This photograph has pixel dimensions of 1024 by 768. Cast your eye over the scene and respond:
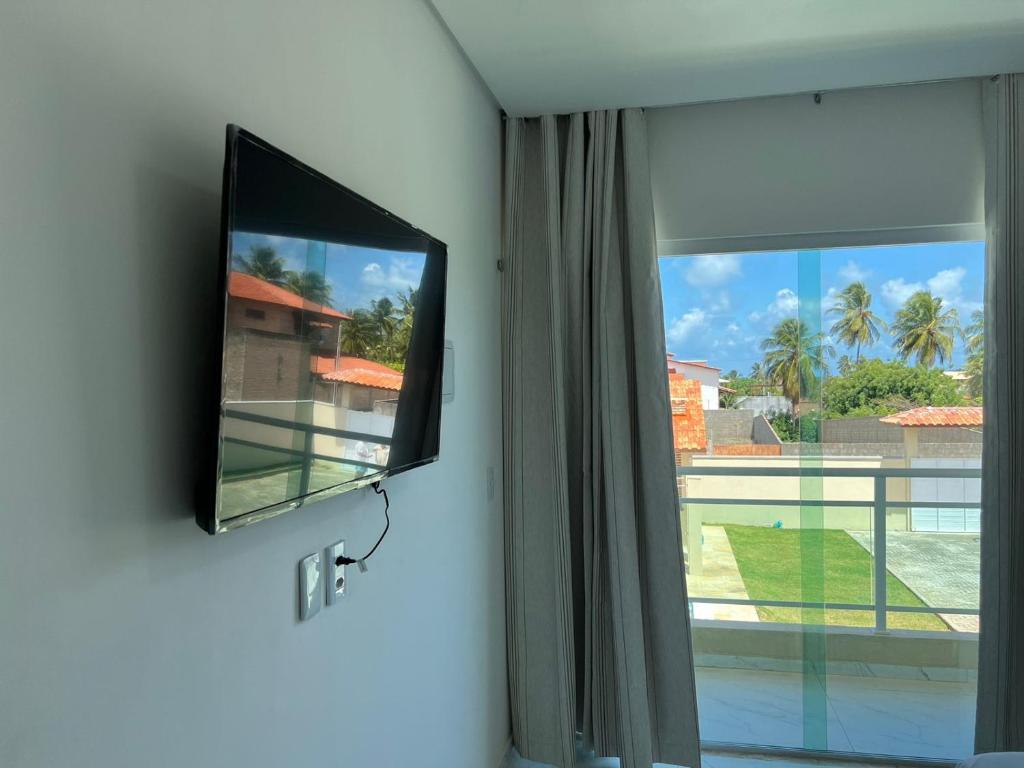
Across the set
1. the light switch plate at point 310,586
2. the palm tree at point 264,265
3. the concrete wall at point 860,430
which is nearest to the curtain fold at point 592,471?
the concrete wall at point 860,430

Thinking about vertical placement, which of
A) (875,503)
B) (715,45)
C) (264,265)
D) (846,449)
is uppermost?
(715,45)

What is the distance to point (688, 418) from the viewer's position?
9.32 feet

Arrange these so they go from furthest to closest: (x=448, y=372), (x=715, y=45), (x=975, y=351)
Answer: (x=975, y=351), (x=715, y=45), (x=448, y=372)

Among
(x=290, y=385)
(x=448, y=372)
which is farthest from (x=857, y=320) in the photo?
(x=290, y=385)

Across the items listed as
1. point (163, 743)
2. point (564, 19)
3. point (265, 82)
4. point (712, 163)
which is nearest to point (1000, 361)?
point (712, 163)

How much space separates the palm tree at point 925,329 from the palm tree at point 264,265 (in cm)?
250

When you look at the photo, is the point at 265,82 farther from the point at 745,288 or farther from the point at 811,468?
the point at 811,468

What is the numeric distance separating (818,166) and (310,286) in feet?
7.67

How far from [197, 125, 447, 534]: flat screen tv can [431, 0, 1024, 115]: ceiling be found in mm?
968

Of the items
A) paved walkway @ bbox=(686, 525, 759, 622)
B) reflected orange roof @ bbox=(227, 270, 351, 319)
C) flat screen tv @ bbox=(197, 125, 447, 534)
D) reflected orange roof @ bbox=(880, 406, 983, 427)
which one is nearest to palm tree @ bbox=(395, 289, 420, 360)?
flat screen tv @ bbox=(197, 125, 447, 534)

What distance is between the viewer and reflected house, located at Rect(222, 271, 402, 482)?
0.94m

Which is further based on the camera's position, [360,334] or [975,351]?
[975,351]

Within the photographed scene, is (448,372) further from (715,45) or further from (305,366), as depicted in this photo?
(715,45)

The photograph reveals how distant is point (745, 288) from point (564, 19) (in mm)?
1317
